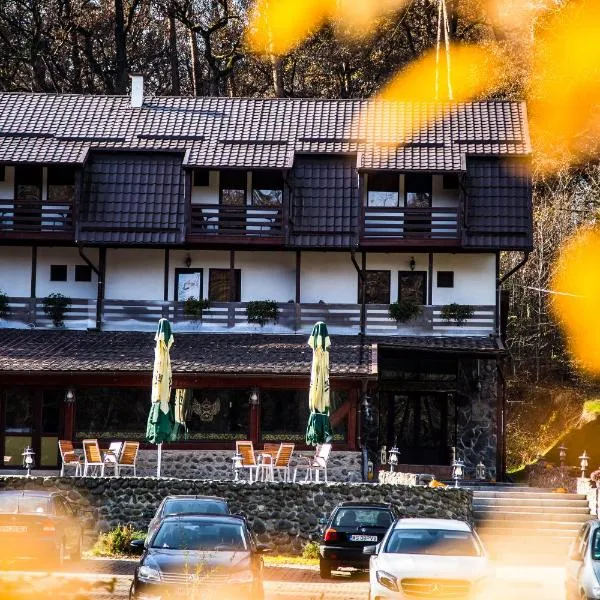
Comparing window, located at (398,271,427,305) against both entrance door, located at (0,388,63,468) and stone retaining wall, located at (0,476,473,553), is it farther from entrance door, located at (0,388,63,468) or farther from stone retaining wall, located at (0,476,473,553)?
stone retaining wall, located at (0,476,473,553)

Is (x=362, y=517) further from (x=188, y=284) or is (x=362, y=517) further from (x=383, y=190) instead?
(x=383, y=190)

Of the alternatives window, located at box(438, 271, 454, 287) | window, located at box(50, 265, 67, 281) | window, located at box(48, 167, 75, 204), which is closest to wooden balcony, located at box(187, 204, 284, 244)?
window, located at box(48, 167, 75, 204)

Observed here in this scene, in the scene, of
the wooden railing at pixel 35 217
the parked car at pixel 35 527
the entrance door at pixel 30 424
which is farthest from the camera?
the wooden railing at pixel 35 217

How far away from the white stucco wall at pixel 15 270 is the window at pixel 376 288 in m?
9.35

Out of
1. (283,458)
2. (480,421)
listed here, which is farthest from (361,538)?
(480,421)

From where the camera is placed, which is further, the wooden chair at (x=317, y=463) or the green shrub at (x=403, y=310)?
the green shrub at (x=403, y=310)

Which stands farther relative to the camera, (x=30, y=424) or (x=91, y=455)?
(x=30, y=424)

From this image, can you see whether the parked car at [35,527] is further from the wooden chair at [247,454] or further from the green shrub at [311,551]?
the wooden chair at [247,454]

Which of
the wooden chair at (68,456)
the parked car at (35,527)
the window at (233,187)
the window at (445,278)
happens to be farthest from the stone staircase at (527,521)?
the window at (233,187)

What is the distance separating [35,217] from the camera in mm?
37375

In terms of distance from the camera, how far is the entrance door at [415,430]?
35969mm

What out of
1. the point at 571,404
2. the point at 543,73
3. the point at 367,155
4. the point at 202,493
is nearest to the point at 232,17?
the point at 543,73

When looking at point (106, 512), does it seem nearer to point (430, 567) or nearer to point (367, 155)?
point (430, 567)

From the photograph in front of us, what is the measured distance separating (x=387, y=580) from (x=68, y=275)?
2315 centimetres
